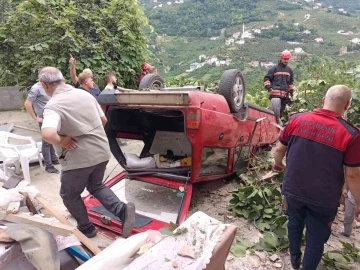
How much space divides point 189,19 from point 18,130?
45.6 m

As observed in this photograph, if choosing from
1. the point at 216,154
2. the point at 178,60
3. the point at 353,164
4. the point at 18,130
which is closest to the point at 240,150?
the point at 216,154

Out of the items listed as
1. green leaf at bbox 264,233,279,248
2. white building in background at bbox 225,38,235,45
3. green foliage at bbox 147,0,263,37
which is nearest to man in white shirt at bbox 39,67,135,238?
green leaf at bbox 264,233,279,248

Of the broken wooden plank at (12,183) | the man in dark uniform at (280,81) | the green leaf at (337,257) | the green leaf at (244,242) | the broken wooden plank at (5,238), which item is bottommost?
the green leaf at (244,242)

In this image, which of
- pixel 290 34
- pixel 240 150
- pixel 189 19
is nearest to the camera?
pixel 240 150

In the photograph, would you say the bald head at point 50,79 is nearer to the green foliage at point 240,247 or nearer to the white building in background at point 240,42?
the green foliage at point 240,247

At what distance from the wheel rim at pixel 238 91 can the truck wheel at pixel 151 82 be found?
120 cm

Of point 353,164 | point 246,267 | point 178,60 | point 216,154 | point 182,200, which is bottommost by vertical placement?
point 178,60

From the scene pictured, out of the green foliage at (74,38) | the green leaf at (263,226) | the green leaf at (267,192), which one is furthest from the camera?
the green foliage at (74,38)

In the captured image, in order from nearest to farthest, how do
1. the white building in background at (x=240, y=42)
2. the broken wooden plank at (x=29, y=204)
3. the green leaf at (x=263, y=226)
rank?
the broken wooden plank at (x=29, y=204), the green leaf at (x=263, y=226), the white building in background at (x=240, y=42)

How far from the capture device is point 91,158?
9.56ft

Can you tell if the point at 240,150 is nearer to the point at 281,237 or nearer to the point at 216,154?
the point at 216,154

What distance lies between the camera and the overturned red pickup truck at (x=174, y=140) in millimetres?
3159

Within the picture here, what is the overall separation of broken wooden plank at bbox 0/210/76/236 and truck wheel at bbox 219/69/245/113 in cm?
216

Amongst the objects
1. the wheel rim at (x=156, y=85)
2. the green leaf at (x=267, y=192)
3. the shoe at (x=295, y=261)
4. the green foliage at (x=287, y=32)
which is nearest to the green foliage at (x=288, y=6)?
the green foliage at (x=287, y=32)
